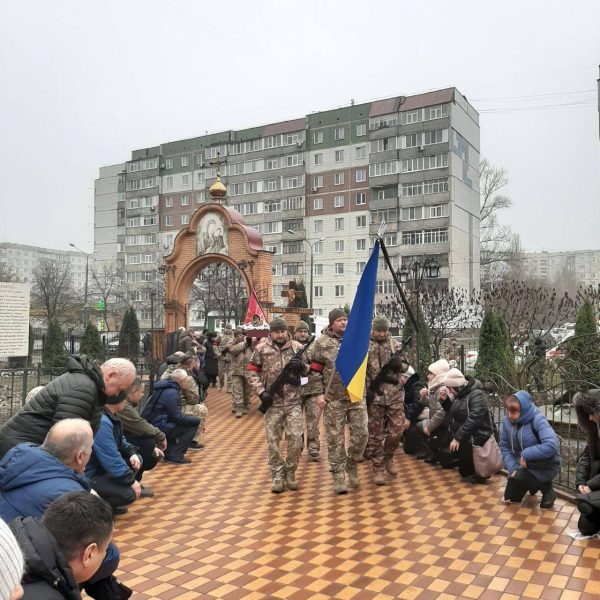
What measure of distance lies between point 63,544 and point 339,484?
174 inches

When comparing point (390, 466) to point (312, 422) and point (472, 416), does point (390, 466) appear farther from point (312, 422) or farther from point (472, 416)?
point (312, 422)

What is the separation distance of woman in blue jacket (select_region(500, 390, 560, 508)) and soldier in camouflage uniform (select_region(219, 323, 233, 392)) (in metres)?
8.66

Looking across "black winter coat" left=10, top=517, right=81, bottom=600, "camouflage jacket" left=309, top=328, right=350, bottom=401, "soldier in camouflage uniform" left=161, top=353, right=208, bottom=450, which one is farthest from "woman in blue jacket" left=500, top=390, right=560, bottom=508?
"black winter coat" left=10, top=517, right=81, bottom=600

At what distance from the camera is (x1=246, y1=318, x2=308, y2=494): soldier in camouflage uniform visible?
640cm

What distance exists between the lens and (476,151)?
46500mm

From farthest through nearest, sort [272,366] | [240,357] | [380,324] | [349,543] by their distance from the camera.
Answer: [240,357] < [380,324] < [272,366] < [349,543]

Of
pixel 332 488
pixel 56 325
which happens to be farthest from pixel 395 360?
A: pixel 56 325

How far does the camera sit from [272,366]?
21.9 ft

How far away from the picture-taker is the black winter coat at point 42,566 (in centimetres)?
198

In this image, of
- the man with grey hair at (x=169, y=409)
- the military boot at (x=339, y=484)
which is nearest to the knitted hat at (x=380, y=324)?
the military boot at (x=339, y=484)

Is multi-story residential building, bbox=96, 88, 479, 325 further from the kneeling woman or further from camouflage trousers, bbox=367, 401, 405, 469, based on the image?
the kneeling woman

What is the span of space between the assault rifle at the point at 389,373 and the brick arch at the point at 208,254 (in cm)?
1121

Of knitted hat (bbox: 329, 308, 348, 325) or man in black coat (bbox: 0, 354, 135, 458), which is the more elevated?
knitted hat (bbox: 329, 308, 348, 325)

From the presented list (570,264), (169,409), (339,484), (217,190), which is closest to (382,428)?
(339,484)
